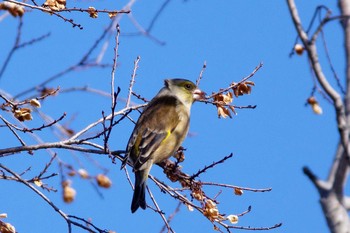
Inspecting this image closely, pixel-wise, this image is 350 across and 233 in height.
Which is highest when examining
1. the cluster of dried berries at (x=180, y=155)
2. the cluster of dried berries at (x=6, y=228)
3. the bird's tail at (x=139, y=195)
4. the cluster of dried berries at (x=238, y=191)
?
the cluster of dried berries at (x=180, y=155)

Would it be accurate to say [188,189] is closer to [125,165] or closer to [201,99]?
[125,165]

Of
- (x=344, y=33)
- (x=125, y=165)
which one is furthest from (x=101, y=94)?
(x=344, y=33)

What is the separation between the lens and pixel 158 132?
6684 millimetres

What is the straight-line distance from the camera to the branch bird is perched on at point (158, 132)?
241 inches

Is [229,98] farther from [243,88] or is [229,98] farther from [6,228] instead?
[6,228]

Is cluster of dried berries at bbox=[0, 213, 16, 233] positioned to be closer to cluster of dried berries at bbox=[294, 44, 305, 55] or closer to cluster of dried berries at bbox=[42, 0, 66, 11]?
cluster of dried berries at bbox=[42, 0, 66, 11]

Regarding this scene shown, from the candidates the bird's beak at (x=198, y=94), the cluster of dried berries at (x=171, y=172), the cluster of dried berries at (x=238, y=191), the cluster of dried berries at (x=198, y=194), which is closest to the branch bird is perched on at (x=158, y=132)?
the bird's beak at (x=198, y=94)

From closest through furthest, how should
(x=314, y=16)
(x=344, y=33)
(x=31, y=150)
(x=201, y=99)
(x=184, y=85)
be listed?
(x=344, y=33), (x=314, y=16), (x=31, y=150), (x=201, y=99), (x=184, y=85)

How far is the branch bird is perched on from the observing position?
6.13 m

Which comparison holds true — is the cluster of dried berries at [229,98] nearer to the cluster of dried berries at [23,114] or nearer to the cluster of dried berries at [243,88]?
the cluster of dried berries at [243,88]

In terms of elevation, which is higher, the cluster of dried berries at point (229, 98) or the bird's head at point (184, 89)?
the bird's head at point (184, 89)

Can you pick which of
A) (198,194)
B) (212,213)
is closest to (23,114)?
(198,194)

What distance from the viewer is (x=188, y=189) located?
18.5ft

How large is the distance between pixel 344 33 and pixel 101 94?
351cm
